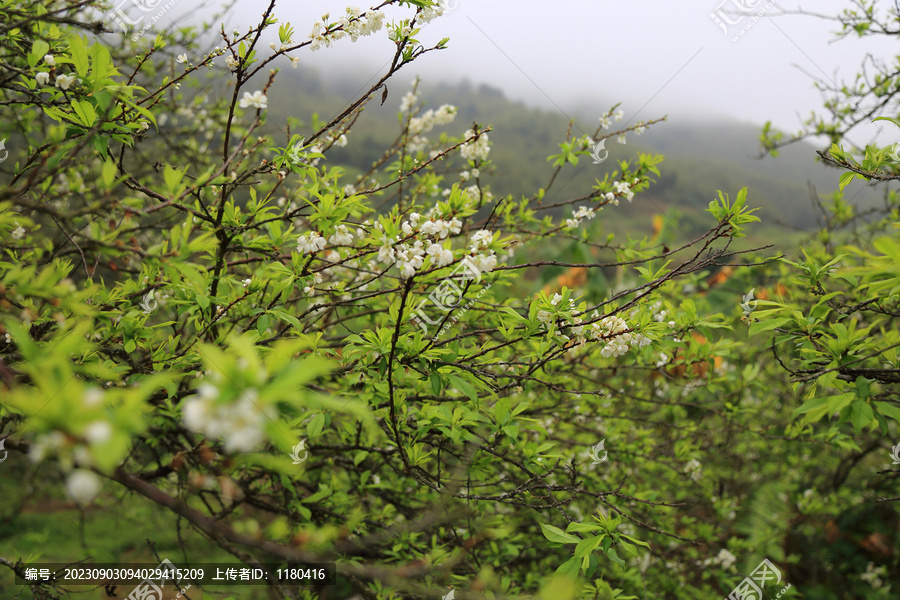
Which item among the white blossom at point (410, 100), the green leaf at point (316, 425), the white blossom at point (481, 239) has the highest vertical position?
the white blossom at point (410, 100)

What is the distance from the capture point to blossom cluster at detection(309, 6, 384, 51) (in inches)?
73.6

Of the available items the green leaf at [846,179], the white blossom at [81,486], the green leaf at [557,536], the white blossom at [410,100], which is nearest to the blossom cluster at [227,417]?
the white blossom at [81,486]

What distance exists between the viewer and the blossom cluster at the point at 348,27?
1870mm

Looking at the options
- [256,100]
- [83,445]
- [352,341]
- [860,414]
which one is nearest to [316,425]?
[352,341]

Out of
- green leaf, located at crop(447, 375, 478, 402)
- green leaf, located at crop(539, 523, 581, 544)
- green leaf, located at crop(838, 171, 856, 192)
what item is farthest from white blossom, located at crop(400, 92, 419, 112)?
green leaf, located at crop(539, 523, 581, 544)

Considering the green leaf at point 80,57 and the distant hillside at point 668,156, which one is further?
the distant hillside at point 668,156

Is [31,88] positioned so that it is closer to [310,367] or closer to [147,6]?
[147,6]

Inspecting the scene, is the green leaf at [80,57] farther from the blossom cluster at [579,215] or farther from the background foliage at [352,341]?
the blossom cluster at [579,215]

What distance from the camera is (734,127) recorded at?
112ft

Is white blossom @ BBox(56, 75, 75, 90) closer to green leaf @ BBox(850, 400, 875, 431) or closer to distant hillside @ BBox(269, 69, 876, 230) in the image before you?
green leaf @ BBox(850, 400, 875, 431)

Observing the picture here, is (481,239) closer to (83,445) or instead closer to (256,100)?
(83,445)

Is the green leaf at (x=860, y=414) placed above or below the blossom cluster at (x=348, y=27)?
below

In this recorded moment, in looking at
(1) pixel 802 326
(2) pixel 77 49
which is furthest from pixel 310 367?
(1) pixel 802 326

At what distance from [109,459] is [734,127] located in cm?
4262
